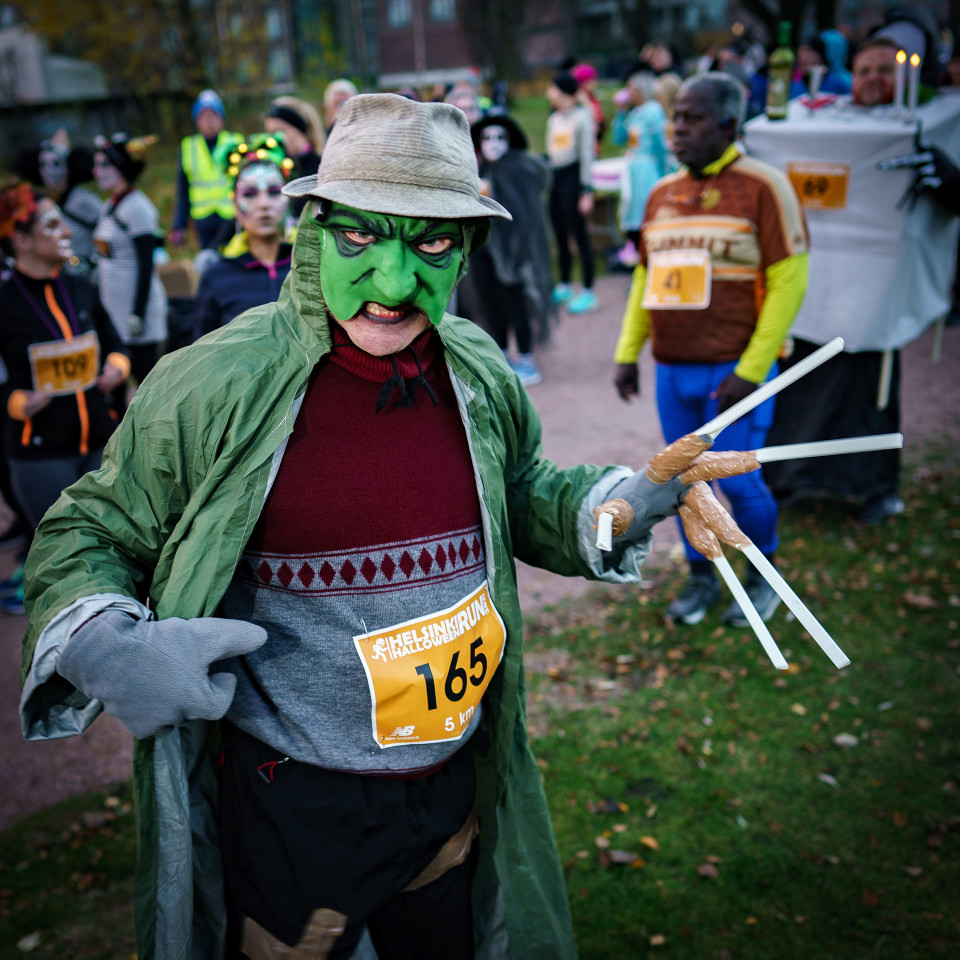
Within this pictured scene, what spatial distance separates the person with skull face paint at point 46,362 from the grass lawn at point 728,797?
1.73 meters

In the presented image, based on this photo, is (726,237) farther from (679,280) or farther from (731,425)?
(731,425)

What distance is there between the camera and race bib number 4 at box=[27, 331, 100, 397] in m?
4.43

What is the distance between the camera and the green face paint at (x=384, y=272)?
178 cm

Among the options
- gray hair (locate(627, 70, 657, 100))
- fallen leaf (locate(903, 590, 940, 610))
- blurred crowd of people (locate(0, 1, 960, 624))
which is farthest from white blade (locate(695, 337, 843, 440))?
gray hair (locate(627, 70, 657, 100))

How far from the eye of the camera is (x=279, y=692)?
186cm

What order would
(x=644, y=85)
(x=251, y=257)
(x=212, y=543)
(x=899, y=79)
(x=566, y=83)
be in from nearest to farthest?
(x=212, y=543)
(x=251, y=257)
(x=899, y=79)
(x=566, y=83)
(x=644, y=85)

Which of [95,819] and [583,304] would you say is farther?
[583,304]

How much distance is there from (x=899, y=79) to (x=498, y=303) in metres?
3.87

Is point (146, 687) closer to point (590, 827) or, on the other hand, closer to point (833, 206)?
point (590, 827)

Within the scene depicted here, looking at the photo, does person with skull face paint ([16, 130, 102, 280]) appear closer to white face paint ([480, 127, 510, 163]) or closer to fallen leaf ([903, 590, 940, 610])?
white face paint ([480, 127, 510, 163])

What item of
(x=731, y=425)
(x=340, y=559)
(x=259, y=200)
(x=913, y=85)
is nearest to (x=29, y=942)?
(x=340, y=559)

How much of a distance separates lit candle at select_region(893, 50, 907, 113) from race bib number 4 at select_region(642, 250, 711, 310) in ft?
6.51

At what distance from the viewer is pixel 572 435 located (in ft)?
23.5

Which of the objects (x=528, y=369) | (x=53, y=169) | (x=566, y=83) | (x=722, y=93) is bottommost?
(x=528, y=369)
